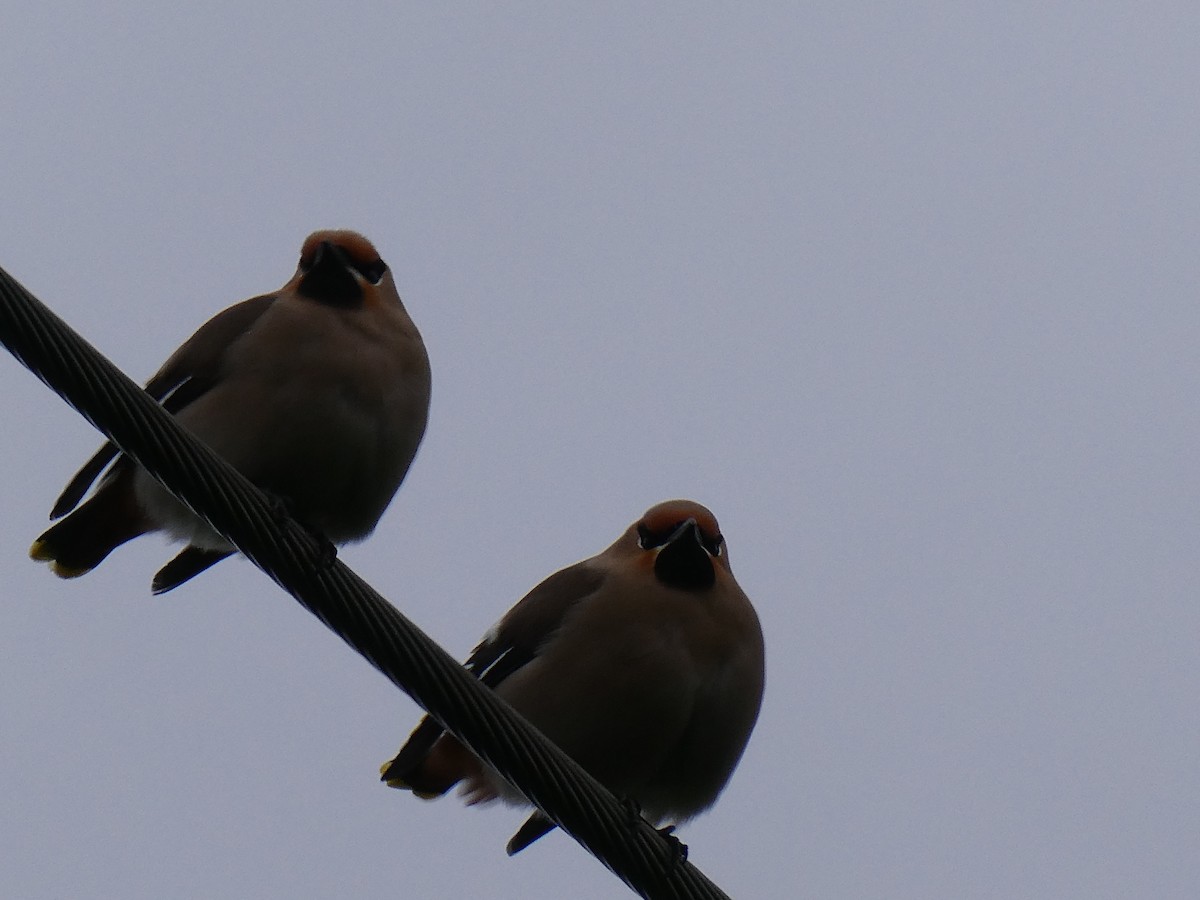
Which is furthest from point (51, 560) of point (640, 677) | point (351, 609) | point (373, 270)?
point (351, 609)

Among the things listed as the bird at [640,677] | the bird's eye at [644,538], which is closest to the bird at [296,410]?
the bird at [640,677]

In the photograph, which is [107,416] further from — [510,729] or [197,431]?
[197,431]

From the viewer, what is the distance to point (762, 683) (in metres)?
6.21

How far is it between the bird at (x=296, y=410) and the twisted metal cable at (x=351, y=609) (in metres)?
1.66

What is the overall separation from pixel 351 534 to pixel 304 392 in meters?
0.49

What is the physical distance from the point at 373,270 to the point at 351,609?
265 centimetres

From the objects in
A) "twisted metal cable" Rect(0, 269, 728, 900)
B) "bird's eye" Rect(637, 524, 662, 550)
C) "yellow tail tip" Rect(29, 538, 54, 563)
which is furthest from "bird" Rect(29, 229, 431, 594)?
"twisted metal cable" Rect(0, 269, 728, 900)

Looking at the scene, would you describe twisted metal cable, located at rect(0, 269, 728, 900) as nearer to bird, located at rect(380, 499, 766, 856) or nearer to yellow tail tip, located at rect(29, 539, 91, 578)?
bird, located at rect(380, 499, 766, 856)

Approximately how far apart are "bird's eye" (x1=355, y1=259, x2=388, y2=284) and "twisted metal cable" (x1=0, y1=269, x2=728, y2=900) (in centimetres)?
239

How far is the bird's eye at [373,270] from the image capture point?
6.57 metres

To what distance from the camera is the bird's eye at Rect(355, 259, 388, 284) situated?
6574 mm

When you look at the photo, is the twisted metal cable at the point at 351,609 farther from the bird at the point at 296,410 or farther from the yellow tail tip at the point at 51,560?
the yellow tail tip at the point at 51,560

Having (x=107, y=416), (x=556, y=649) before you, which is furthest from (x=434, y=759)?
(x=107, y=416)

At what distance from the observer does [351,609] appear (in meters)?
4.14
